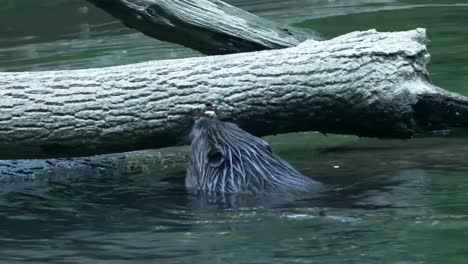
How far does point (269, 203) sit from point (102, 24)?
9.74 meters

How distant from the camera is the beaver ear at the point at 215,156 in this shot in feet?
23.1

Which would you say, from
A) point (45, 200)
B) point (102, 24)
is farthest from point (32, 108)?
point (102, 24)

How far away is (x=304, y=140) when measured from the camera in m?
8.72

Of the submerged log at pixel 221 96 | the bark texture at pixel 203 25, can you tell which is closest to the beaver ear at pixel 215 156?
the submerged log at pixel 221 96

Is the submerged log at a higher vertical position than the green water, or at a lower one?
higher

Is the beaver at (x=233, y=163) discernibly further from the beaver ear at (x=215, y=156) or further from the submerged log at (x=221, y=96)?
the submerged log at (x=221, y=96)

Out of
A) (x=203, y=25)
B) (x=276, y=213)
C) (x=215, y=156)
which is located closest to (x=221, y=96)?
(x=215, y=156)

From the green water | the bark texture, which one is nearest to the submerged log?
the green water

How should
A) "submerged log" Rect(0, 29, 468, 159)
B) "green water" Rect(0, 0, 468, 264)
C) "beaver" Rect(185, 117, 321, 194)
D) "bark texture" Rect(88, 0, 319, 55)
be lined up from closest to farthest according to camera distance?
1. "green water" Rect(0, 0, 468, 264)
2. "beaver" Rect(185, 117, 321, 194)
3. "submerged log" Rect(0, 29, 468, 159)
4. "bark texture" Rect(88, 0, 319, 55)

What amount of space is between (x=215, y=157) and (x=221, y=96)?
1.22 feet

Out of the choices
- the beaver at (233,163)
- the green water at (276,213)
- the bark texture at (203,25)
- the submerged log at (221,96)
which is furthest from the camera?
the bark texture at (203,25)

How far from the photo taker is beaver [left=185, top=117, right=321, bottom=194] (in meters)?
6.92

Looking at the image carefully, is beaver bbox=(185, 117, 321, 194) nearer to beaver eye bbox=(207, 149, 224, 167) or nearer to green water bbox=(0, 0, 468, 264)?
beaver eye bbox=(207, 149, 224, 167)

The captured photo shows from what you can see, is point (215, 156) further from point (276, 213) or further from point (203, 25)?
point (203, 25)
